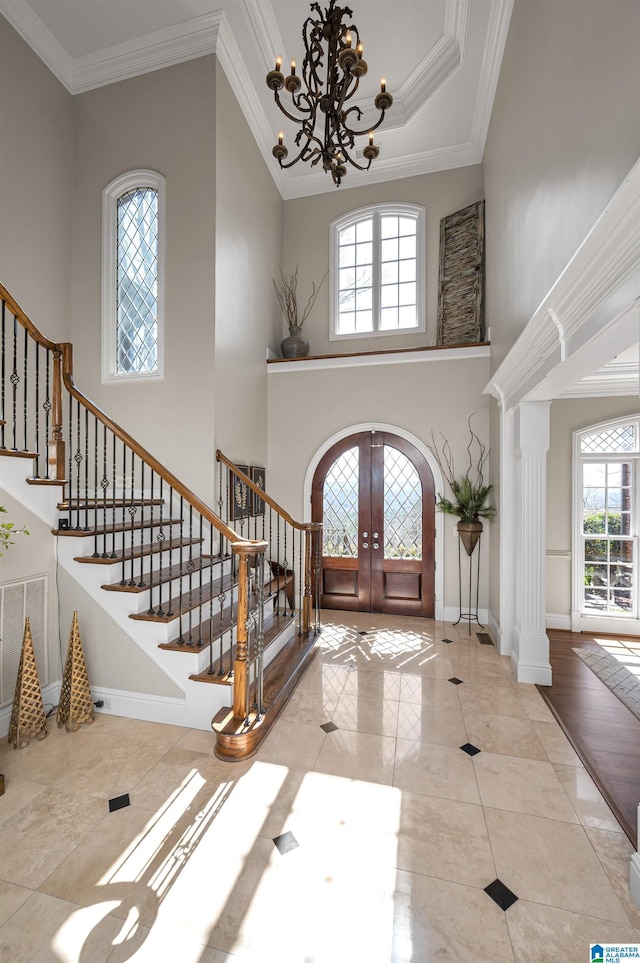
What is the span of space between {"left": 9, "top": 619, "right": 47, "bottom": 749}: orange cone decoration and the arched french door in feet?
11.1

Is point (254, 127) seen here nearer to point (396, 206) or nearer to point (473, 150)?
point (396, 206)

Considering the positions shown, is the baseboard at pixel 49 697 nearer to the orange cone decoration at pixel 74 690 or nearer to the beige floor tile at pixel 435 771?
the orange cone decoration at pixel 74 690

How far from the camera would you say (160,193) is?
173 inches

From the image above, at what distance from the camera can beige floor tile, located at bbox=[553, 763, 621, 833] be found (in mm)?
2059

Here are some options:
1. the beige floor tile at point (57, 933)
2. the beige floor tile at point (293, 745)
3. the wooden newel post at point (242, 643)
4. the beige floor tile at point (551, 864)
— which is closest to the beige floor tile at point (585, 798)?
the beige floor tile at point (551, 864)

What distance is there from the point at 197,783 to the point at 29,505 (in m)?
2.09

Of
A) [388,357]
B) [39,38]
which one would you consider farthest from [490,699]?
[39,38]

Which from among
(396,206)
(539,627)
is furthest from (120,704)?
(396,206)

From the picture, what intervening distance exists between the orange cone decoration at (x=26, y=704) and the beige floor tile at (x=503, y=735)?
276 centimetres

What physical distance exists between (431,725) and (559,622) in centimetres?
290

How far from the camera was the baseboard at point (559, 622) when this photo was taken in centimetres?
492

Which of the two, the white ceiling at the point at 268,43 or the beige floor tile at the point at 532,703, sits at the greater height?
the white ceiling at the point at 268,43

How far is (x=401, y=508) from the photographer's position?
17.3 ft
